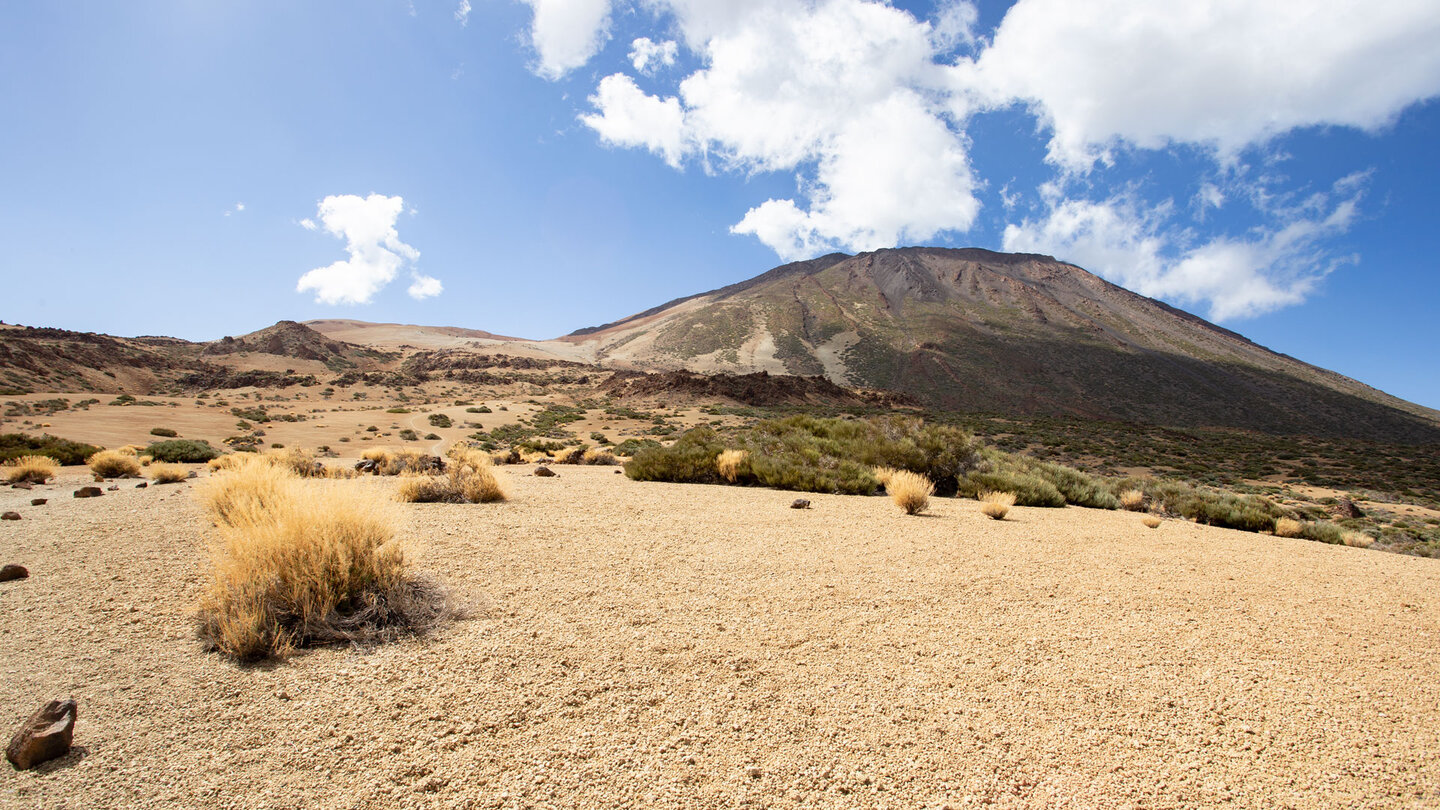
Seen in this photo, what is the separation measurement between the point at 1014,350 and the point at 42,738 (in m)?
82.1

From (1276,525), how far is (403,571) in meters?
12.7

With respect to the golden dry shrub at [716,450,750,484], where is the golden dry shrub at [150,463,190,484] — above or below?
below

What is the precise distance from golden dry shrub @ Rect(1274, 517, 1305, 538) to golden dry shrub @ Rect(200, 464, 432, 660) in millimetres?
12354

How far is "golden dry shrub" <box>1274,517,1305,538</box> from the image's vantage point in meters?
9.36

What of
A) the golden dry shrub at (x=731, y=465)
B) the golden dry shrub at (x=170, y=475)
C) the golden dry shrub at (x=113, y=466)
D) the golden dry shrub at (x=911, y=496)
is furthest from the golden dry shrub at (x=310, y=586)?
the golden dry shrub at (x=113, y=466)

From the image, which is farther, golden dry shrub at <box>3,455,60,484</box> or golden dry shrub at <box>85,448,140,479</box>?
golden dry shrub at <box>85,448,140,479</box>

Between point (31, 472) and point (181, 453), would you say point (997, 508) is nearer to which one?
point (31, 472)

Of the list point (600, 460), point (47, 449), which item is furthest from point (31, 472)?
point (600, 460)

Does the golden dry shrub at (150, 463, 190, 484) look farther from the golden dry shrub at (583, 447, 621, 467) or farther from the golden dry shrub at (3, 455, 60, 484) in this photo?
the golden dry shrub at (583, 447, 621, 467)

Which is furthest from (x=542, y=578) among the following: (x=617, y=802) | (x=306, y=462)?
(x=306, y=462)

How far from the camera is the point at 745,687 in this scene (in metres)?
3.17

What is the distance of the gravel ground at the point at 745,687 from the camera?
241 centimetres

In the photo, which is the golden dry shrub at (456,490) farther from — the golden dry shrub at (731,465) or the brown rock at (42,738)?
the brown rock at (42,738)

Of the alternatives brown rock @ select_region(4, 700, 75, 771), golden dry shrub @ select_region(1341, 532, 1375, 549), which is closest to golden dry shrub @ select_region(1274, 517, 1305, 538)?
golden dry shrub @ select_region(1341, 532, 1375, 549)
